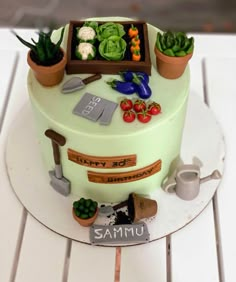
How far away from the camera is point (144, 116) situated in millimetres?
749

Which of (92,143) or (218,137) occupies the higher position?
(218,137)

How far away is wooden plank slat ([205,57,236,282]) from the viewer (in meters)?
0.82

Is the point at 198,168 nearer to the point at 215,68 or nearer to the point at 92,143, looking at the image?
the point at 92,143

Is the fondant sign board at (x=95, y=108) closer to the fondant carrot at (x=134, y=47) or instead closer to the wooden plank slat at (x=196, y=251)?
the fondant carrot at (x=134, y=47)

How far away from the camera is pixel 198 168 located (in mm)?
838

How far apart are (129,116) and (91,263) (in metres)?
0.22

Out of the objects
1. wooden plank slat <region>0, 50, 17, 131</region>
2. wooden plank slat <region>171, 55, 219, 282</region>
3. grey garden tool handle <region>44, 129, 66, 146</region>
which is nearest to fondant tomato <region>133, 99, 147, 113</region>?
grey garden tool handle <region>44, 129, 66, 146</region>

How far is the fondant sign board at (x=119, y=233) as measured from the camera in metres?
0.82

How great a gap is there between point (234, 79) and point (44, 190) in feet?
1.34

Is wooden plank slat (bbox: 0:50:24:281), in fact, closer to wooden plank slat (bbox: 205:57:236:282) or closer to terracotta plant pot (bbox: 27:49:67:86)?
terracotta plant pot (bbox: 27:49:67:86)

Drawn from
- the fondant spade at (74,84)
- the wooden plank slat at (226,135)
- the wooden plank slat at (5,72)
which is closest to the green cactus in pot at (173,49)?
the fondant spade at (74,84)

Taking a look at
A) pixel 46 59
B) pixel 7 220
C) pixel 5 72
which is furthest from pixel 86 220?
pixel 5 72

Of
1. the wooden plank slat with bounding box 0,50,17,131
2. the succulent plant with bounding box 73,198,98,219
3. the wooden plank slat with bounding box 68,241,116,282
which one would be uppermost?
the wooden plank slat with bounding box 0,50,17,131

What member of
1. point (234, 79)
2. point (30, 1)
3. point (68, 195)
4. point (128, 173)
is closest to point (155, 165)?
point (128, 173)
